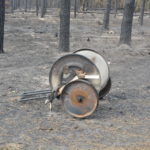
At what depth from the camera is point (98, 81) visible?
6.53 m

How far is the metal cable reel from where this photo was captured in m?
6.26

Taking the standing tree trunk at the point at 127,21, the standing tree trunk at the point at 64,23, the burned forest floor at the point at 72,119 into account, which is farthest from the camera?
the standing tree trunk at the point at 127,21

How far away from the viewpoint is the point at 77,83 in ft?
20.6

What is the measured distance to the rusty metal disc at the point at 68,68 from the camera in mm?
6500

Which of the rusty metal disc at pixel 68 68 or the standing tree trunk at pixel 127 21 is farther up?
the standing tree trunk at pixel 127 21

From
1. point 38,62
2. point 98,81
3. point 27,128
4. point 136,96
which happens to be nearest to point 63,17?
point 38,62

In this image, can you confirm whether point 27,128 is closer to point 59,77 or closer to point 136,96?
point 59,77

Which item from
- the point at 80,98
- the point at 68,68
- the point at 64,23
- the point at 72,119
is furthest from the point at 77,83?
the point at 64,23

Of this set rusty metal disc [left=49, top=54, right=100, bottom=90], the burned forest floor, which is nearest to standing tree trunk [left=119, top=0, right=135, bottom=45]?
the burned forest floor

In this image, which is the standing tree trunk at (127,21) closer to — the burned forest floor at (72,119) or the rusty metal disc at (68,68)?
the burned forest floor at (72,119)

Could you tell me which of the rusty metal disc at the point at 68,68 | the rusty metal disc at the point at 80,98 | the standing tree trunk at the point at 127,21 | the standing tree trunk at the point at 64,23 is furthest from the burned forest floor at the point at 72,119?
the standing tree trunk at the point at 127,21

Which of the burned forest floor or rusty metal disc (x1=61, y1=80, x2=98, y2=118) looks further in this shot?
rusty metal disc (x1=61, y1=80, x2=98, y2=118)

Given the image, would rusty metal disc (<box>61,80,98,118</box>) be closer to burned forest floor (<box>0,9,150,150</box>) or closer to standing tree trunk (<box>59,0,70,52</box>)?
burned forest floor (<box>0,9,150,150</box>)

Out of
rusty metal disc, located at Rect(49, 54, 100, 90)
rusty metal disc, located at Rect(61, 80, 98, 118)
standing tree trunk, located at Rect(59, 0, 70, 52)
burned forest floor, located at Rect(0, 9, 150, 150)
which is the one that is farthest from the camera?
standing tree trunk, located at Rect(59, 0, 70, 52)
